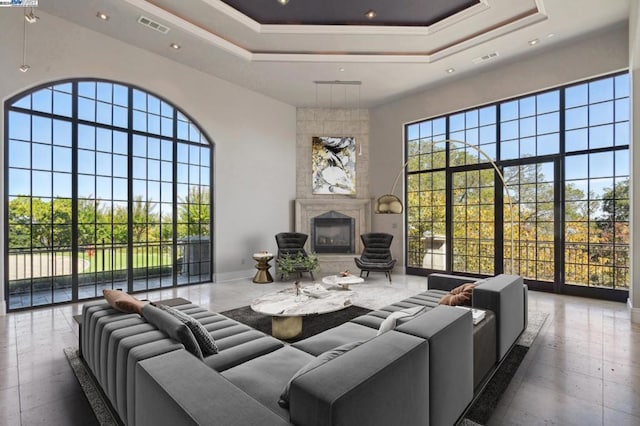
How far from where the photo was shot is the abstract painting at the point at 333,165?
832 cm

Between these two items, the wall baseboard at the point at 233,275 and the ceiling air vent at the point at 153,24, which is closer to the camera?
the ceiling air vent at the point at 153,24

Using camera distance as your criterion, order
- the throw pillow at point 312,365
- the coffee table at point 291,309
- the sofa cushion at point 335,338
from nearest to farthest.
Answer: the throw pillow at point 312,365 → the sofa cushion at point 335,338 → the coffee table at point 291,309

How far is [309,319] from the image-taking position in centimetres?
429

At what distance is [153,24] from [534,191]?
7046 mm

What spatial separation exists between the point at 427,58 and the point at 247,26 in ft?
10.8

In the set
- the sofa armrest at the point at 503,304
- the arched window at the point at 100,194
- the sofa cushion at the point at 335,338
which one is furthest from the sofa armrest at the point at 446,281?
the arched window at the point at 100,194

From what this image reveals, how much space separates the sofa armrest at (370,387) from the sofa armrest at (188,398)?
13 cm

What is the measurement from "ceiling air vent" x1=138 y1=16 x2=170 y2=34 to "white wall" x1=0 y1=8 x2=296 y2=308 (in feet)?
2.99

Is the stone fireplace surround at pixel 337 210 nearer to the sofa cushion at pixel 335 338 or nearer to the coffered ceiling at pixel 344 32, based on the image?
the coffered ceiling at pixel 344 32

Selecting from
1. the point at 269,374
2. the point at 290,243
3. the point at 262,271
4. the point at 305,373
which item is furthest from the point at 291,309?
the point at 290,243

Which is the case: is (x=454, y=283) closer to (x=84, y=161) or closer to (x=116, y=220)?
(x=116, y=220)

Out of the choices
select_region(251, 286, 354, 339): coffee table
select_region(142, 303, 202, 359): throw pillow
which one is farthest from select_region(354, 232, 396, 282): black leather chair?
select_region(142, 303, 202, 359): throw pillow

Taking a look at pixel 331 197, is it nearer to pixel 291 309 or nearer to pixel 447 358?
pixel 291 309

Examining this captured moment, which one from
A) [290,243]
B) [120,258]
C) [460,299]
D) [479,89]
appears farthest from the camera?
[290,243]
